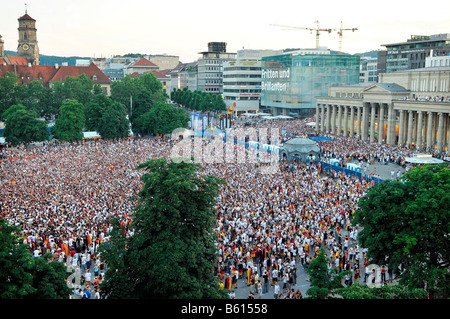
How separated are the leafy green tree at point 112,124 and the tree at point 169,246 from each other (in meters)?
58.7

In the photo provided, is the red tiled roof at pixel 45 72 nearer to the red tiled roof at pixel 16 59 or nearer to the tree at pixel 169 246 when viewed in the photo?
the red tiled roof at pixel 16 59

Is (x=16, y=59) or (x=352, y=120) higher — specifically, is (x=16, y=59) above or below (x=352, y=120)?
above

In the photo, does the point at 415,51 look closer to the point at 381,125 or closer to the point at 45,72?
the point at 381,125

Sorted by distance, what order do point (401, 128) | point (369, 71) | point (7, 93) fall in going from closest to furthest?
1. point (401, 128)
2. point (7, 93)
3. point (369, 71)

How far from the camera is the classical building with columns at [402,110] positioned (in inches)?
2439

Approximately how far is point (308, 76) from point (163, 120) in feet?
147

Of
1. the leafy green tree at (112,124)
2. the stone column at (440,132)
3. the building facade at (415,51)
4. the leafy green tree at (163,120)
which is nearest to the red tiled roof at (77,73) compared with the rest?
the leafy green tree at (163,120)

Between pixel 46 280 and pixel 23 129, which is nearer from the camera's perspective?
pixel 46 280

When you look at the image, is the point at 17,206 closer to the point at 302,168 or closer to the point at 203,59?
the point at 302,168

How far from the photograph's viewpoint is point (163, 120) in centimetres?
7769

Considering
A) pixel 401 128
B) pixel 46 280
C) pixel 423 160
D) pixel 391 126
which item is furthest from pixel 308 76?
pixel 46 280

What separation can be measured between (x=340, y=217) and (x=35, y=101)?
266ft

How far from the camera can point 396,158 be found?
53.5 m
